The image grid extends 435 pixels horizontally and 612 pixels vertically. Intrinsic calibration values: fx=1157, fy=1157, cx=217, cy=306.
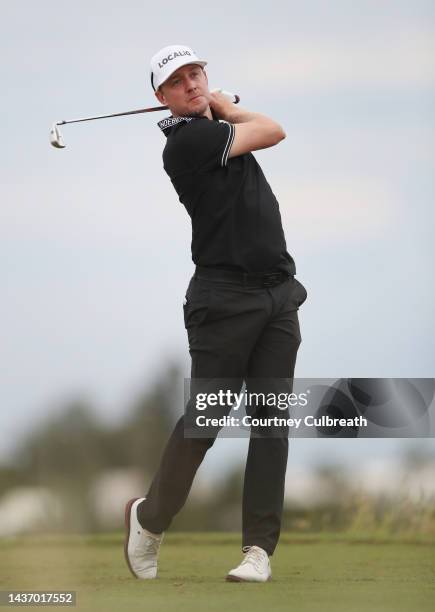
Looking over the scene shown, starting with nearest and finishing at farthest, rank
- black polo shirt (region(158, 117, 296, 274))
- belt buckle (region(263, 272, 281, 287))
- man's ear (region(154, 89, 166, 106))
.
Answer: black polo shirt (region(158, 117, 296, 274)) → belt buckle (region(263, 272, 281, 287)) → man's ear (region(154, 89, 166, 106))

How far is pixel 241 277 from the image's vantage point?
13.2 ft

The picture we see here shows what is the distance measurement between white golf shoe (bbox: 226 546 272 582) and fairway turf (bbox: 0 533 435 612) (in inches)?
2.0

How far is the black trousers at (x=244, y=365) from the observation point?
13.2ft

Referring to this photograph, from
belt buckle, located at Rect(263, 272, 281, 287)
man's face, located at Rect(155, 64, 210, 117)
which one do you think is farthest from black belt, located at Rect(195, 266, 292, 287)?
man's face, located at Rect(155, 64, 210, 117)

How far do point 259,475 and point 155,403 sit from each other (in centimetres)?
427

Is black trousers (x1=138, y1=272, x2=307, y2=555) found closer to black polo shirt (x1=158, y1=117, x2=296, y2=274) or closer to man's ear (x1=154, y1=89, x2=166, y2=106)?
black polo shirt (x1=158, y1=117, x2=296, y2=274)

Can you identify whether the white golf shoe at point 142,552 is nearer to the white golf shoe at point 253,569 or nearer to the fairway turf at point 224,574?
the fairway turf at point 224,574

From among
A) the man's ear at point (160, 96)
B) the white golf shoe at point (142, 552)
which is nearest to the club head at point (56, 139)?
the man's ear at point (160, 96)

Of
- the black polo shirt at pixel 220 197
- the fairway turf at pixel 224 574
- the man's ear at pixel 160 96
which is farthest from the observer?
the man's ear at pixel 160 96

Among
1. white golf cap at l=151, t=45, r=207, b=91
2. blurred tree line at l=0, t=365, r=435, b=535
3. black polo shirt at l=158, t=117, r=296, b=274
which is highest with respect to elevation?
white golf cap at l=151, t=45, r=207, b=91

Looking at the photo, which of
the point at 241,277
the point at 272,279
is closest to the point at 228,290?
the point at 241,277

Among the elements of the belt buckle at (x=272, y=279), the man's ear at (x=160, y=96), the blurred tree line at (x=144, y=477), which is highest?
the man's ear at (x=160, y=96)

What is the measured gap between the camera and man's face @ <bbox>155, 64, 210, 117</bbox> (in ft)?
13.3

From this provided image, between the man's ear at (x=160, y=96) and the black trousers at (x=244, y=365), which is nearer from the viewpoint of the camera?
the black trousers at (x=244, y=365)
